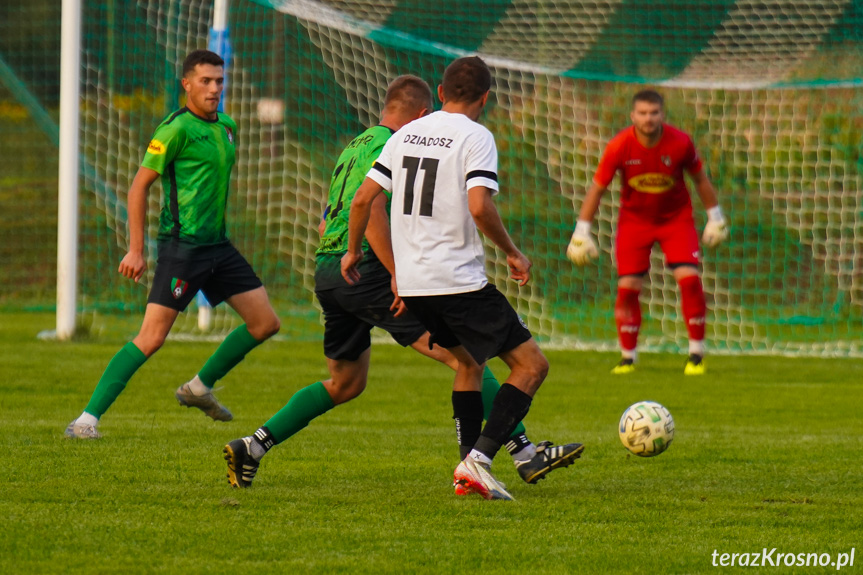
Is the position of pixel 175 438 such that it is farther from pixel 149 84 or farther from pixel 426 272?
pixel 149 84

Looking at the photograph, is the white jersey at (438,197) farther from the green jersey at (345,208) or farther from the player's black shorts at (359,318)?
the green jersey at (345,208)

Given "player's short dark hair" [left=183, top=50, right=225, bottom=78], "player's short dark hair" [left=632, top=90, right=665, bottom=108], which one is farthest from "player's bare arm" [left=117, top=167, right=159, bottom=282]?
"player's short dark hair" [left=632, top=90, right=665, bottom=108]

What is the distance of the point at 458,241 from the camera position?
502 cm

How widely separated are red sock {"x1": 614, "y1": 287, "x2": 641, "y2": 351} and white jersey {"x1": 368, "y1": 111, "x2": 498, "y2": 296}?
5911 mm

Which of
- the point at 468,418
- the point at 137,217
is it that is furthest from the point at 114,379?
the point at 468,418

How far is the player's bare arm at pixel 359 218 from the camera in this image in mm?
5094

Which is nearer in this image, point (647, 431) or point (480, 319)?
→ point (480, 319)

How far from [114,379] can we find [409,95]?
2.31 m

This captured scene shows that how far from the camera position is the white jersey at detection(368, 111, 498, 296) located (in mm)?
4984

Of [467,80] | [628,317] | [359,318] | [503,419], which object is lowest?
[628,317]

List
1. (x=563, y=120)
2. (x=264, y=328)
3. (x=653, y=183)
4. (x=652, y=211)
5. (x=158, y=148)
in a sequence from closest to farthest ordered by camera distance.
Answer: (x=158, y=148) → (x=264, y=328) → (x=653, y=183) → (x=652, y=211) → (x=563, y=120)

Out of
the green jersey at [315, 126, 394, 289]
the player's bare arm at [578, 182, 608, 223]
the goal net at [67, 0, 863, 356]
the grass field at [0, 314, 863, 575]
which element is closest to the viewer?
the grass field at [0, 314, 863, 575]

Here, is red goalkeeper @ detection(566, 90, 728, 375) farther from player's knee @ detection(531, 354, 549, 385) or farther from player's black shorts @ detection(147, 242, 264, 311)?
player's knee @ detection(531, 354, 549, 385)

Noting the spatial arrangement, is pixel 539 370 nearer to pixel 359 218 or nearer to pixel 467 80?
pixel 359 218
